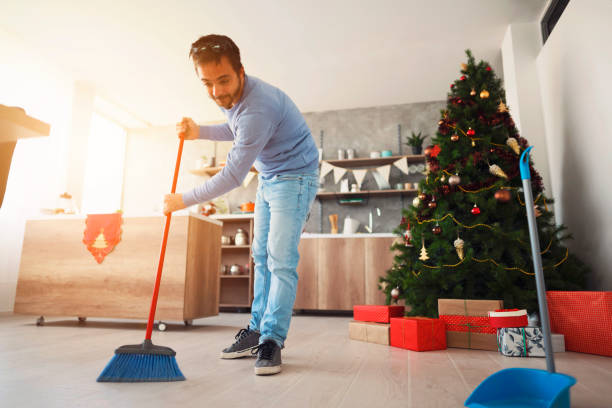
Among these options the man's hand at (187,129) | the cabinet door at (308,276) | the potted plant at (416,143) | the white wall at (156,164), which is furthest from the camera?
the white wall at (156,164)

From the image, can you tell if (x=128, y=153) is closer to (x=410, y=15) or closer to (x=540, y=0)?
(x=410, y=15)

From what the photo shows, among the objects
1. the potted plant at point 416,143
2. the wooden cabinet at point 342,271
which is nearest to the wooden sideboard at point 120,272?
the wooden cabinet at point 342,271

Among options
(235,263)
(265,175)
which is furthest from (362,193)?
(265,175)

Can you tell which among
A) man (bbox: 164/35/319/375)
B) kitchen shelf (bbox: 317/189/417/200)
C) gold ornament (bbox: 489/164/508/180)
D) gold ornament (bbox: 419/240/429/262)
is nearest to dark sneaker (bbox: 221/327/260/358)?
man (bbox: 164/35/319/375)

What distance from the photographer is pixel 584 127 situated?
7.41ft

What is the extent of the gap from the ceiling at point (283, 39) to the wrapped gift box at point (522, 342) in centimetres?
241

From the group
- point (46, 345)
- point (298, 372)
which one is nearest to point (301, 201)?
point (298, 372)

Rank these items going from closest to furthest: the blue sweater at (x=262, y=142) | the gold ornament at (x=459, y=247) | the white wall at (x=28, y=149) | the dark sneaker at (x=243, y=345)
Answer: the blue sweater at (x=262, y=142)
the dark sneaker at (x=243, y=345)
the gold ornament at (x=459, y=247)
the white wall at (x=28, y=149)

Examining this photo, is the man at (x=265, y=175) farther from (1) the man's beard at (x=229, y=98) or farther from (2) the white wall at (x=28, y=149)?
(2) the white wall at (x=28, y=149)

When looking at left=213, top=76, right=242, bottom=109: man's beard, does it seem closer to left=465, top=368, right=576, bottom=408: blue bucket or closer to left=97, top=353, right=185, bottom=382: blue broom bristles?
left=97, top=353, right=185, bottom=382: blue broom bristles

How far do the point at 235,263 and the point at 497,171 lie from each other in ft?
10.3

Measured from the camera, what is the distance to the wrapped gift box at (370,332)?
191cm

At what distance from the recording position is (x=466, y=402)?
2.79ft

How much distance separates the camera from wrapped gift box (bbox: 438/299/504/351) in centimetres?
179
